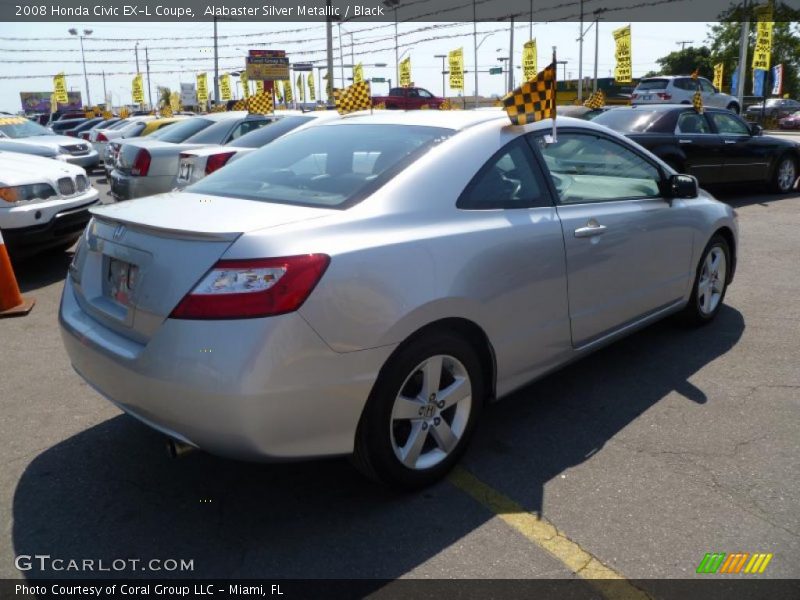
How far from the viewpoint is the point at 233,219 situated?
Answer: 2.60 metres

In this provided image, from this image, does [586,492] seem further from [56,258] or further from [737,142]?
[737,142]

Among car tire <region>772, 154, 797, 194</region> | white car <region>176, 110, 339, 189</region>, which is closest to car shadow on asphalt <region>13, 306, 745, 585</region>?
white car <region>176, 110, 339, 189</region>

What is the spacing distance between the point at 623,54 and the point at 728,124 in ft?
51.4

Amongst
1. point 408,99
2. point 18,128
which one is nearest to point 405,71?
point 408,99

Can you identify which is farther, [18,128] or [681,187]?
[18,128]

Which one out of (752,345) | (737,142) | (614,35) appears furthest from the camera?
(614,35)

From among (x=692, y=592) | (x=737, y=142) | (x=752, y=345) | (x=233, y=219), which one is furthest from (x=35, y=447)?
(x=737, y=142)

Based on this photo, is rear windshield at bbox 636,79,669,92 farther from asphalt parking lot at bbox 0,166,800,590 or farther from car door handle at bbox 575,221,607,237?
car door handle at bbox 575,221,607,237

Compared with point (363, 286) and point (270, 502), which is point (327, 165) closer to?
point (363, 286)

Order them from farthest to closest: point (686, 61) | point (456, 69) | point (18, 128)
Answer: point (686, 61), point (456, 69), point (18, 128)

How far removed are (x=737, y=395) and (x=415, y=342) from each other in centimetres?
218

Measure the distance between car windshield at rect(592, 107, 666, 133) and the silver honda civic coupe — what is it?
6.87 meters

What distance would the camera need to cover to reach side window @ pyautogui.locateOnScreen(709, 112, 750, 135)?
10866mm

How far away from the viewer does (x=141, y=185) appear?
8883 millimetres
